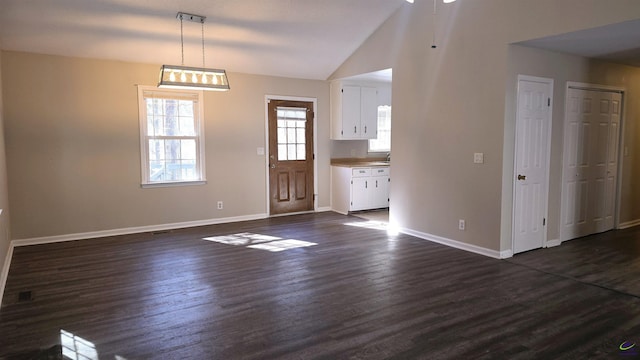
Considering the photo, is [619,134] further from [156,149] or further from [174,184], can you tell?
[156,149]

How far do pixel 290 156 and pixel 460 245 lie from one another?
342 cm

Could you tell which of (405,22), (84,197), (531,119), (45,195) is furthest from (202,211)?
(531,119)

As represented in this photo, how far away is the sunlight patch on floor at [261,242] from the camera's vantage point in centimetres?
510

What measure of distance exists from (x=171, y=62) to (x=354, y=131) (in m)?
3.33

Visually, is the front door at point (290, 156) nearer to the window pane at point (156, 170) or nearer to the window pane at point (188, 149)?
the window pane at point (188, 149)

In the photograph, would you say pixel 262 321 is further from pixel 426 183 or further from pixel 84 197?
pixel 84 197

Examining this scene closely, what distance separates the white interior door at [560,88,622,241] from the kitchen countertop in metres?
2.96

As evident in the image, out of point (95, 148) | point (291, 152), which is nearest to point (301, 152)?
point (291, 152)

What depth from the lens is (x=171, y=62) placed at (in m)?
5.92

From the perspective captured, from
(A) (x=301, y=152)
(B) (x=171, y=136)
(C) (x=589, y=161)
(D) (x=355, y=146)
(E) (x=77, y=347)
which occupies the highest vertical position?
(B) (x=171, y=136)

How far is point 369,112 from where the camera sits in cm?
763

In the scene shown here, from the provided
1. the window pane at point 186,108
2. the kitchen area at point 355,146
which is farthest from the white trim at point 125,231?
the window pane at point 186,108

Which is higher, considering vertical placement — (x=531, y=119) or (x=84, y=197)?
(x=531, y=119)

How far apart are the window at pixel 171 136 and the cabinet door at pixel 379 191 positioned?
303 cm
